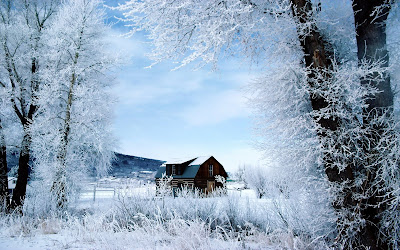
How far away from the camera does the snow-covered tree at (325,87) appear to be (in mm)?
3676

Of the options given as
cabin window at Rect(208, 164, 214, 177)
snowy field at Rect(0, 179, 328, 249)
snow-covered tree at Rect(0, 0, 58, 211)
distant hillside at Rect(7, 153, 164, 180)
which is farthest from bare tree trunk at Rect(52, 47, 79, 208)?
cabin window at Rect(208, 164, 214, 177)

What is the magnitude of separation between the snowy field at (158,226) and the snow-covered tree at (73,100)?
10.8 feet

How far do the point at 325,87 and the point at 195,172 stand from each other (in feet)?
78.0

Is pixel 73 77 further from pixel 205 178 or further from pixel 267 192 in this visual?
pixel 205 178

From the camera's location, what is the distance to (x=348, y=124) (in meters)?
3.97

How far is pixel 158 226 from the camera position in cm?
420

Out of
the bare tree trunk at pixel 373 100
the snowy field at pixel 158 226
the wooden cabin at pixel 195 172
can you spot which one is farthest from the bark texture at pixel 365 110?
the wooden cabin at pixel 195 172

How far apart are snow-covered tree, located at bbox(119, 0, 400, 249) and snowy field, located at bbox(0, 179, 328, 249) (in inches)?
41.3

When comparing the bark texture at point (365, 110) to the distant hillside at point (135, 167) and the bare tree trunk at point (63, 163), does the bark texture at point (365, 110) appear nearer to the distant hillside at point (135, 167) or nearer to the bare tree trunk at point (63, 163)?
the bare tree trunk at point (63, 163)

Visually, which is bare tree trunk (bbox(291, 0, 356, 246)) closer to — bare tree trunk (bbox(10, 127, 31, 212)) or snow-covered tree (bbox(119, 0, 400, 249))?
snow-covered tree (bbox(119, 0, 400, 249))

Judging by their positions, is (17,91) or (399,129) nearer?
(399,129)

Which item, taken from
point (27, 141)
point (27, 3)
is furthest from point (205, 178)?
point (27, 3)

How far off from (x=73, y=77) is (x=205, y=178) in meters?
19.8

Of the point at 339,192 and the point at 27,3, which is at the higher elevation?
the point at 27,3
